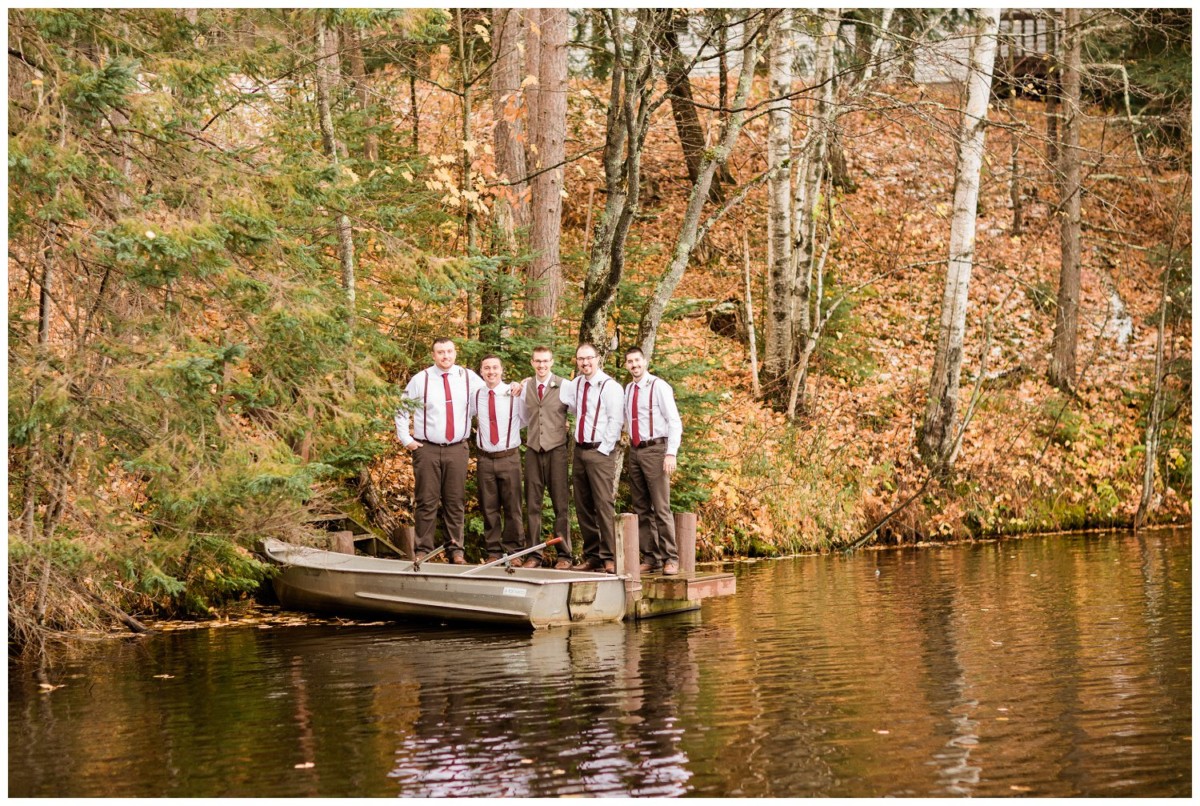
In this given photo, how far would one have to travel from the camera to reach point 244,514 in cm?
991

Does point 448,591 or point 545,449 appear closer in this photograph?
point 448,591

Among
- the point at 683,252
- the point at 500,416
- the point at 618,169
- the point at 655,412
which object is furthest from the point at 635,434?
Result: the point at 618,169

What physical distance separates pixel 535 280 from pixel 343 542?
334 centimetres

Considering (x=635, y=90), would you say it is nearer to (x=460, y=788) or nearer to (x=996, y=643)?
(x=996, y=643)

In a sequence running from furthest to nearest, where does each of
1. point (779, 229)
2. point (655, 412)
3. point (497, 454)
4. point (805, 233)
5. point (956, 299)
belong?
1. point (805, 233)
2. point (779, 229)
3. point (956, 299)
4. point (497, 454)
5. point (655, 412)

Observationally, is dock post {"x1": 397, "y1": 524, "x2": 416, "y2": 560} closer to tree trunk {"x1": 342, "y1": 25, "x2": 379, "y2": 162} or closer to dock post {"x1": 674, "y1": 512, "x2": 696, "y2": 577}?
dock post {"x1": 674, "y1": 512, "x2": 696, "y2": 577}

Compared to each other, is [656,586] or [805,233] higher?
[805,233]

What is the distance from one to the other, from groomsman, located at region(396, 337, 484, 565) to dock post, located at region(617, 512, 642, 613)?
1.62 metres

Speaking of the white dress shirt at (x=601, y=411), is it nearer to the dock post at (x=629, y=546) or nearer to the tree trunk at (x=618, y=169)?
the dock post at (x=629, y=546)

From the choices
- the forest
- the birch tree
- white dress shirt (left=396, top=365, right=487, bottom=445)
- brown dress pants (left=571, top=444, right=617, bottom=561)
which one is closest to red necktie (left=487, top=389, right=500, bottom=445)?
white dress shirt (left=396, top=365, right=487, bottom=445)

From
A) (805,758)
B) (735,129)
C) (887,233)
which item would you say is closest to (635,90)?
(735,129)

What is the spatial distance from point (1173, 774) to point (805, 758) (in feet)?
5.21

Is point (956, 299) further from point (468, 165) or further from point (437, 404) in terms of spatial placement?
point (437, 404)

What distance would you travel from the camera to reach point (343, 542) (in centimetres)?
1305
